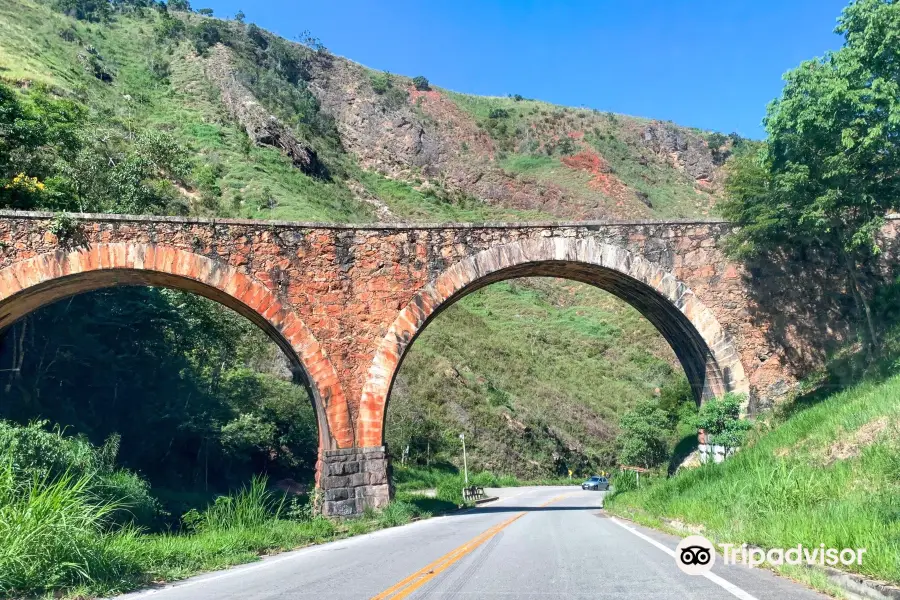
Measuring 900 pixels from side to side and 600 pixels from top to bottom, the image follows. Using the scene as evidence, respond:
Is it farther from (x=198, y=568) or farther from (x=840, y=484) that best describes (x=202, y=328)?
(x=840, y=484)

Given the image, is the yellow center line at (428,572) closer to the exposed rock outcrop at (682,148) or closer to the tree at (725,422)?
the tree at (725,422)

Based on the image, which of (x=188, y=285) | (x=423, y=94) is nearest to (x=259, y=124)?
(x=423, y=94)

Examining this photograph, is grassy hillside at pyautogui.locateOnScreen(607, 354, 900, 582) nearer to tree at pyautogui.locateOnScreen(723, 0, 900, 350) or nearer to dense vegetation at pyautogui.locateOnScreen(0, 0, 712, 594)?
tree at pyautogui.locateOnScreen(723, 0, 900, 350)

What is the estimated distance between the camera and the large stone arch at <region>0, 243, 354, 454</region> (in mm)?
13367

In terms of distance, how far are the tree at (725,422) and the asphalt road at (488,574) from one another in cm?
519

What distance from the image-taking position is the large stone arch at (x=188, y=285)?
1337cm

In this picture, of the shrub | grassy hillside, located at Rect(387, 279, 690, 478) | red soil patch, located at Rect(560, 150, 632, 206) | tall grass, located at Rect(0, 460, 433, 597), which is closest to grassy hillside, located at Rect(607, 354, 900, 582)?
tall grass, located at Rect(0, 460, 433, 597)

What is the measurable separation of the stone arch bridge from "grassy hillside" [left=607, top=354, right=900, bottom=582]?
3.91 metres

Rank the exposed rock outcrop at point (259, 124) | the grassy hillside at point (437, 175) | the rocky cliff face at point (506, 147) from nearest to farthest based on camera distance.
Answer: the grassy hillside at point (437, 175) → the exposed rock outcrop at point (259, 124) → the rocky cliff face at point (506, 147)

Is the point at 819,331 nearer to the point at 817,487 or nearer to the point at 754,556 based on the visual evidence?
the point at 817,487

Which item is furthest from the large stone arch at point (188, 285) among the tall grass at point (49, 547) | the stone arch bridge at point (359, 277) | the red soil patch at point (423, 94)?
A: the red soil patch at point (423, 94)

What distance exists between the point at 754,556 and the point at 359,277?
32.6ft

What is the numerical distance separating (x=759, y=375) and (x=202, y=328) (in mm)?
16550

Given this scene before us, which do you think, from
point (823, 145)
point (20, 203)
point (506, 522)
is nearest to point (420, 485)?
point (506, 522)
